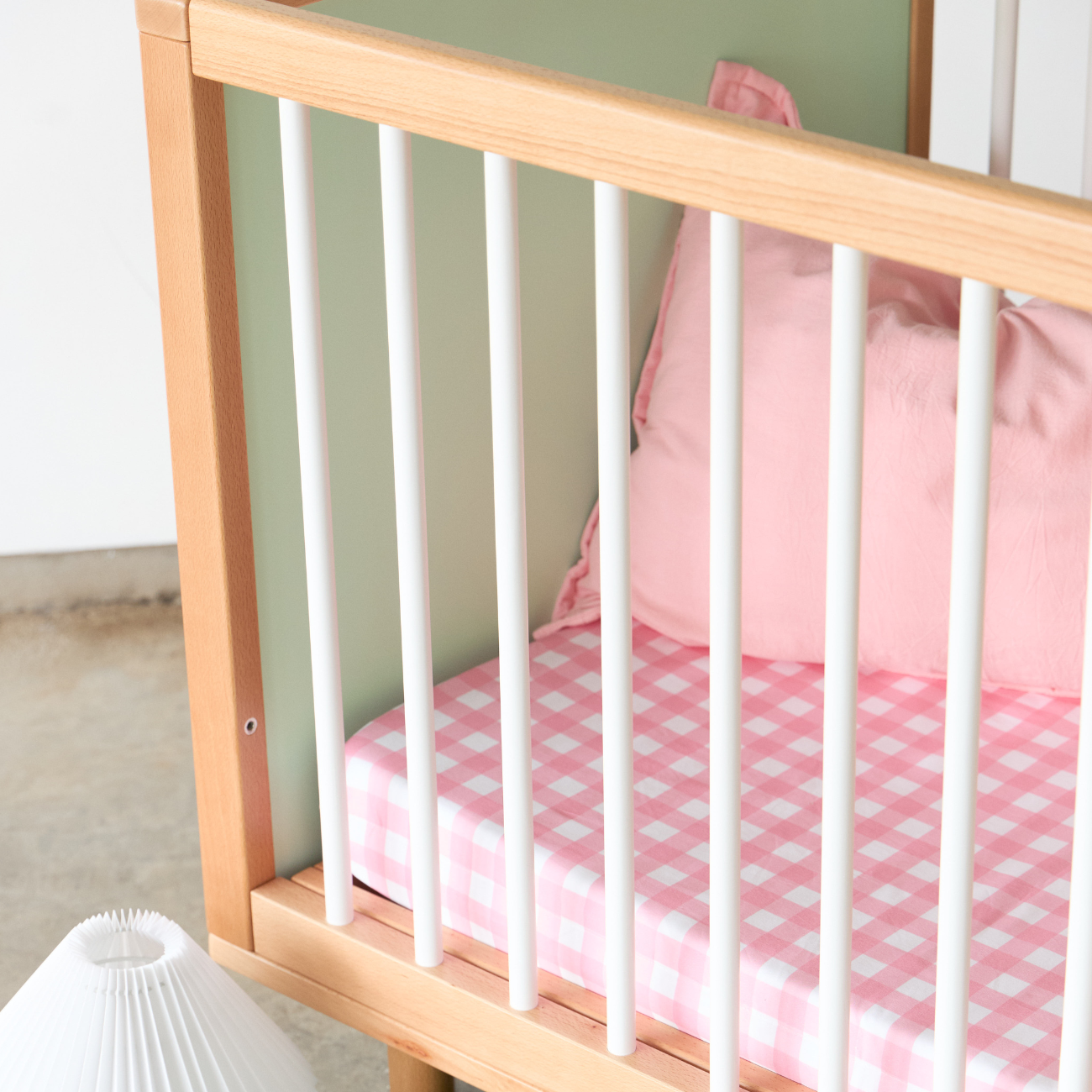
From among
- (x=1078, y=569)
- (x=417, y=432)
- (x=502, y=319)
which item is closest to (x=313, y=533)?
(x=417, y=432)

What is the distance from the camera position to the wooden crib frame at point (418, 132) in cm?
71

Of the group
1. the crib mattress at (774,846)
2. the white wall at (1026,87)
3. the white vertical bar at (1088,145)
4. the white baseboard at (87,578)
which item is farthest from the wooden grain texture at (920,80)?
the white baseboard at (87,578)

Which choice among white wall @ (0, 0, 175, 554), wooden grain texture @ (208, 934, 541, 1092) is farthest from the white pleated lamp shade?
white wall @ (0, 0, 175, 554)

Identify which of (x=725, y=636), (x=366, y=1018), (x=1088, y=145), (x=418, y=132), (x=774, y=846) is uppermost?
(x=418, y=132)

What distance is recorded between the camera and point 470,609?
1330mm

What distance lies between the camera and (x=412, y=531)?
0.96m

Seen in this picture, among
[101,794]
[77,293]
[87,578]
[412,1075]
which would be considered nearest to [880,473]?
[412,1075]

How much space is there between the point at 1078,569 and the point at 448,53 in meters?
0.67

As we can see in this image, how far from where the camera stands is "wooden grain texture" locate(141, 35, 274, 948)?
1.00m

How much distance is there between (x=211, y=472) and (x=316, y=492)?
0.35ft

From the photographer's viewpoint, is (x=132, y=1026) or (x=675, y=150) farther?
(x=132, y=1026)

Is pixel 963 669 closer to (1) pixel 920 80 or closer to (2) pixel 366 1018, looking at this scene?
(2) pixel 366 1018

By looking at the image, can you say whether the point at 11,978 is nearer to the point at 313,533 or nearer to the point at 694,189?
the point at 313,533

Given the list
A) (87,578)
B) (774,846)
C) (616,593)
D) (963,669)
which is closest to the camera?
(963,669)
